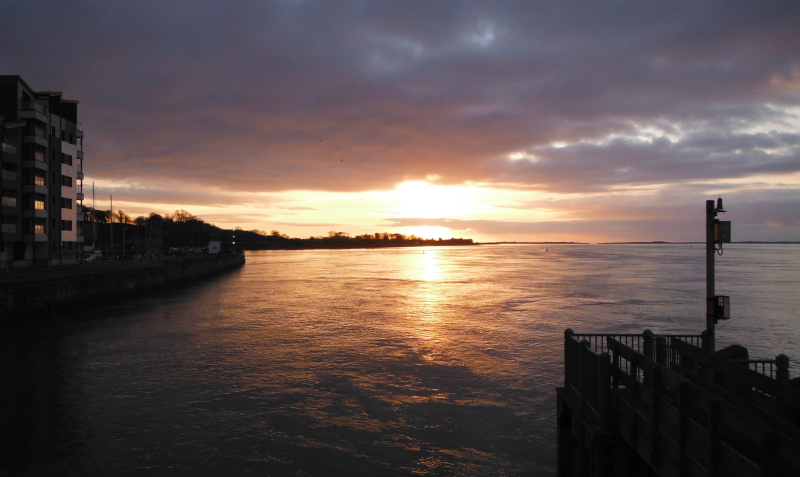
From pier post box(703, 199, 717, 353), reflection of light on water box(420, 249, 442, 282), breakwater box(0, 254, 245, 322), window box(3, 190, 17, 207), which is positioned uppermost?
window box(3, 190, 17, 207)

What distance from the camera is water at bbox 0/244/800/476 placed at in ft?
34.8

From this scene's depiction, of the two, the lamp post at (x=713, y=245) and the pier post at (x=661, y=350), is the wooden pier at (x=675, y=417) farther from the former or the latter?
the lamp post at (x=713, y=245)

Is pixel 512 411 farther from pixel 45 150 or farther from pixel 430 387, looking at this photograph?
pixel 45 150

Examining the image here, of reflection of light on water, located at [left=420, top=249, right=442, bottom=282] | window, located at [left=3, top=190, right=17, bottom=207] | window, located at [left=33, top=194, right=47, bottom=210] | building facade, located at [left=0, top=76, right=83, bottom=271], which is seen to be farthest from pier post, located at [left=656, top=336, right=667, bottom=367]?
window, located at [left=33, top=194, right=47, bottom=210]

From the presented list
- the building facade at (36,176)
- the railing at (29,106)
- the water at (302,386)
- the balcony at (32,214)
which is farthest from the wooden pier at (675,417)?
the railing at (29,106)

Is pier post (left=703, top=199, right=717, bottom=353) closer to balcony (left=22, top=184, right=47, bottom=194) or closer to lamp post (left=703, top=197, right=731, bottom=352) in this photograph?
lamp post (left=703, top=197, right=731, bottom=352)

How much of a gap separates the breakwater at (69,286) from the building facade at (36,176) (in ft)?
30.8

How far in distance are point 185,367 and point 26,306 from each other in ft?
55.6

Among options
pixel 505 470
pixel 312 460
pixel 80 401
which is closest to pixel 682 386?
pixel 505 470

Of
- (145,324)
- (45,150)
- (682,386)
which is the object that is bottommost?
(145,324)

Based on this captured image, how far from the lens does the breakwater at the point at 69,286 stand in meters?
27.2

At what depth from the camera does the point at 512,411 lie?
13352mm

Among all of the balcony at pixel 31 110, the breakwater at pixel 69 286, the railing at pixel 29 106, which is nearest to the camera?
the breakwater at pixel 69 286

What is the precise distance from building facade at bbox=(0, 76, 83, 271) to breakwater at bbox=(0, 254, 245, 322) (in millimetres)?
9380
